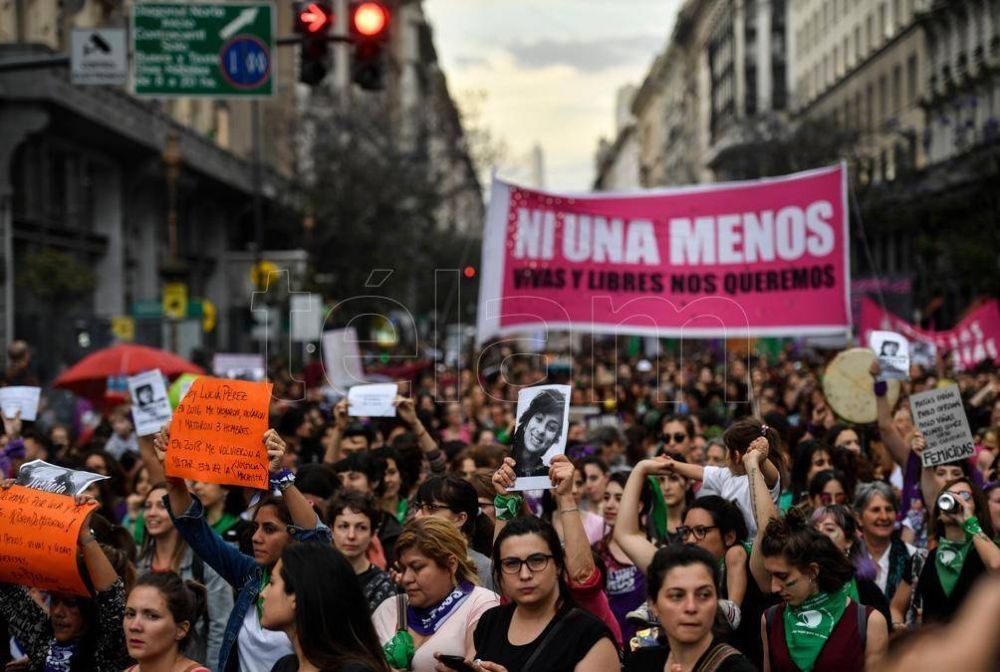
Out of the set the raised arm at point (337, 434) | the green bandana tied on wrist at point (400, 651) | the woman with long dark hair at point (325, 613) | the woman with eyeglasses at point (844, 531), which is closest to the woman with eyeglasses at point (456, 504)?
the green bandana tied on wrist at point (400, 651)

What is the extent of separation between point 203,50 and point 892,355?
6.95 m

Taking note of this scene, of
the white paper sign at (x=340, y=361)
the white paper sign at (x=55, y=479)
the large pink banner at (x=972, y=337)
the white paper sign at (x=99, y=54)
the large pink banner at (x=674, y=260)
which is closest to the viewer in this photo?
the white paper sign at (x=55, y=479)

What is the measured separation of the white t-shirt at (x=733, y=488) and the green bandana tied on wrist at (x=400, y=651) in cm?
147

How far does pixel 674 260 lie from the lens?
1371 cm

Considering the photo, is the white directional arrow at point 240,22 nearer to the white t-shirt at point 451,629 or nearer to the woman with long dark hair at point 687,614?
the white t-shirt at point 451,629

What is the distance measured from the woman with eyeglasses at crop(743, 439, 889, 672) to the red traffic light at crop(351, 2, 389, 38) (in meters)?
6.90

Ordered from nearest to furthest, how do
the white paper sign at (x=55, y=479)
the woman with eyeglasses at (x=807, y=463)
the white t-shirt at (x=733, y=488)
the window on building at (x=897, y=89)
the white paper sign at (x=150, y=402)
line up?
the white paper sign at (x=55, y=479), the white t-shirt at (x=733, y=488), the woman with eyeglasses at (x=807, y=463), the white paper sign at (x=150, y=402), the window on building at (x=897, y=89)

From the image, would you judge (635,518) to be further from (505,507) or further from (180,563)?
(180,563)

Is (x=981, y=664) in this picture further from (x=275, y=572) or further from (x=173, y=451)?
(x=173, y=451)

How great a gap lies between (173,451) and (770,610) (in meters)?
2.45

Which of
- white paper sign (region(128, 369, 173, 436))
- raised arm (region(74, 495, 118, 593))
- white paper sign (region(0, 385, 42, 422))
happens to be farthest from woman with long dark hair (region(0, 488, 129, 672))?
white paper sign (region(0, 385, 42, 422))

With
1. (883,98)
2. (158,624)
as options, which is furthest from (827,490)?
(883,98)

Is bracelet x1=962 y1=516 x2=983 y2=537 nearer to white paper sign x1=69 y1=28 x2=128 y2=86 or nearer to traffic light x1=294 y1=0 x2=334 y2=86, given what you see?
traffic light x1=294 y1=0 x2=334 y2=86

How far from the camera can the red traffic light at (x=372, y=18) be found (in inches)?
452
